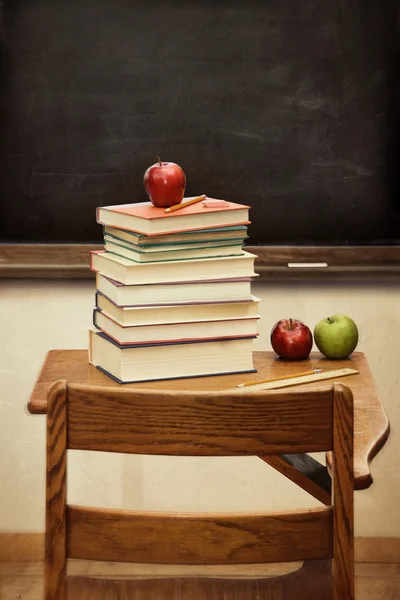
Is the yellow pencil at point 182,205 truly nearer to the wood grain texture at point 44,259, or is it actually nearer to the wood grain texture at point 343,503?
the wood grain texture at point 44,259

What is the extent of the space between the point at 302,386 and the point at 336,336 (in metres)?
0.22

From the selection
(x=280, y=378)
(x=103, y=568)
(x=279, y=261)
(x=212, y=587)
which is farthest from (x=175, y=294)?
(x=103, y=568)

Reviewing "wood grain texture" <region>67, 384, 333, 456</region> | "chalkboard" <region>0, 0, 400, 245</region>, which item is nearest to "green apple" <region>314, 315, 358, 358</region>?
"chalkboard" <region>0, 0, 400, 245</region>

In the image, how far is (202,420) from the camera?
1.13 metres

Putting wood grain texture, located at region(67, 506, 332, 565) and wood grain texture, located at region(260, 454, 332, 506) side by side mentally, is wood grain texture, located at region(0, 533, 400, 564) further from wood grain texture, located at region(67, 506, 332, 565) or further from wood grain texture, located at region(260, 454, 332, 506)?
wood grain texture, located at region(67, 506, 332, 565)

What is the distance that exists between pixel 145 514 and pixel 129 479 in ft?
5.05

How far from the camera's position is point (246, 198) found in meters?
2.51

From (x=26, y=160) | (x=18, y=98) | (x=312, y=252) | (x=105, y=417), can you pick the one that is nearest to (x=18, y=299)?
(x=26, y=160)

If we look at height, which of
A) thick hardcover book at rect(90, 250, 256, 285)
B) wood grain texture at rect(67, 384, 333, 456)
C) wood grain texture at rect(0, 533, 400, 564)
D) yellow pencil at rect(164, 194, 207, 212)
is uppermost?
yellow pencil at rect(164, 194, 207, 212)

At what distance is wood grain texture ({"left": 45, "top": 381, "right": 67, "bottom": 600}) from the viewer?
1.13 meters

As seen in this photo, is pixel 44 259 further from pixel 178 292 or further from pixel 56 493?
pixel 56 493

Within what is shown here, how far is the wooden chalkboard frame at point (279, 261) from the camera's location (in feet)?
8.23

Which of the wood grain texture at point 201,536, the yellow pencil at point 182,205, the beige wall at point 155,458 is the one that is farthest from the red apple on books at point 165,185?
the wood grain texture at point 201,536

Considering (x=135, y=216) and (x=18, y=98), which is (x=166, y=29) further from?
(x=135, y=216)
